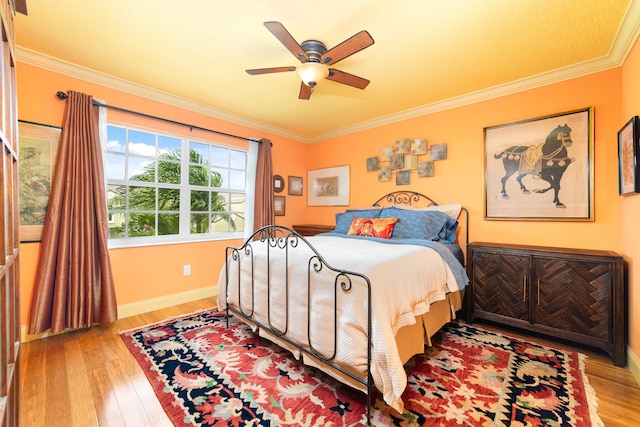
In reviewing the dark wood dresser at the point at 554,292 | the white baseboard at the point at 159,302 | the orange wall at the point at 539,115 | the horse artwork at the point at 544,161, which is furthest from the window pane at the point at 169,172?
the horse artwork at the point at 544,161

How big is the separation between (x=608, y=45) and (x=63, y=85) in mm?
4685

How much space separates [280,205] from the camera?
4.31 m

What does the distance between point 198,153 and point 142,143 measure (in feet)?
2.03

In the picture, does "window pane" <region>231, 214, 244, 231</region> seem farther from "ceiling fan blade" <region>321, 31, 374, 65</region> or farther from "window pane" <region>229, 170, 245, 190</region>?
"ceiling fan blade" <region>321, 31, 374, 65</region>

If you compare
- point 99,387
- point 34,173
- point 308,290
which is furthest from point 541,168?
point 34,173

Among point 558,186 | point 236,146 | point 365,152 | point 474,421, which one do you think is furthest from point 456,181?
point 236,146

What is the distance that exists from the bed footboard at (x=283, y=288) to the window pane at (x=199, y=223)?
1198mm

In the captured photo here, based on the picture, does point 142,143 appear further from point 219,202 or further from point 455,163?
point 455,163

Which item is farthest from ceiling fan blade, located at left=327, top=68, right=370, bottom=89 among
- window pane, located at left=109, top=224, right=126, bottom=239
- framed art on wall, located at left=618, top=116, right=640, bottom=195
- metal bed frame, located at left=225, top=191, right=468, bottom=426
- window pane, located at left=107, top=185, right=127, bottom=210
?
window pane, located at left=109, top=224, right=126, bottom=239

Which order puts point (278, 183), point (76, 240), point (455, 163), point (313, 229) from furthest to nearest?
point (278, 183)
point (313, 229)
point (455, 163)
point (76, 240)

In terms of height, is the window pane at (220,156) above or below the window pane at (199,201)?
above

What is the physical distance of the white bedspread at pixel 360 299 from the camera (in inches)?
51.5

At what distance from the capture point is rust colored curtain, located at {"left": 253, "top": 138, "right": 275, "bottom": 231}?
3.80m

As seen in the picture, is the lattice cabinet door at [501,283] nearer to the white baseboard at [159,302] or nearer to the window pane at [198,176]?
the white baseboard at [159,302]
